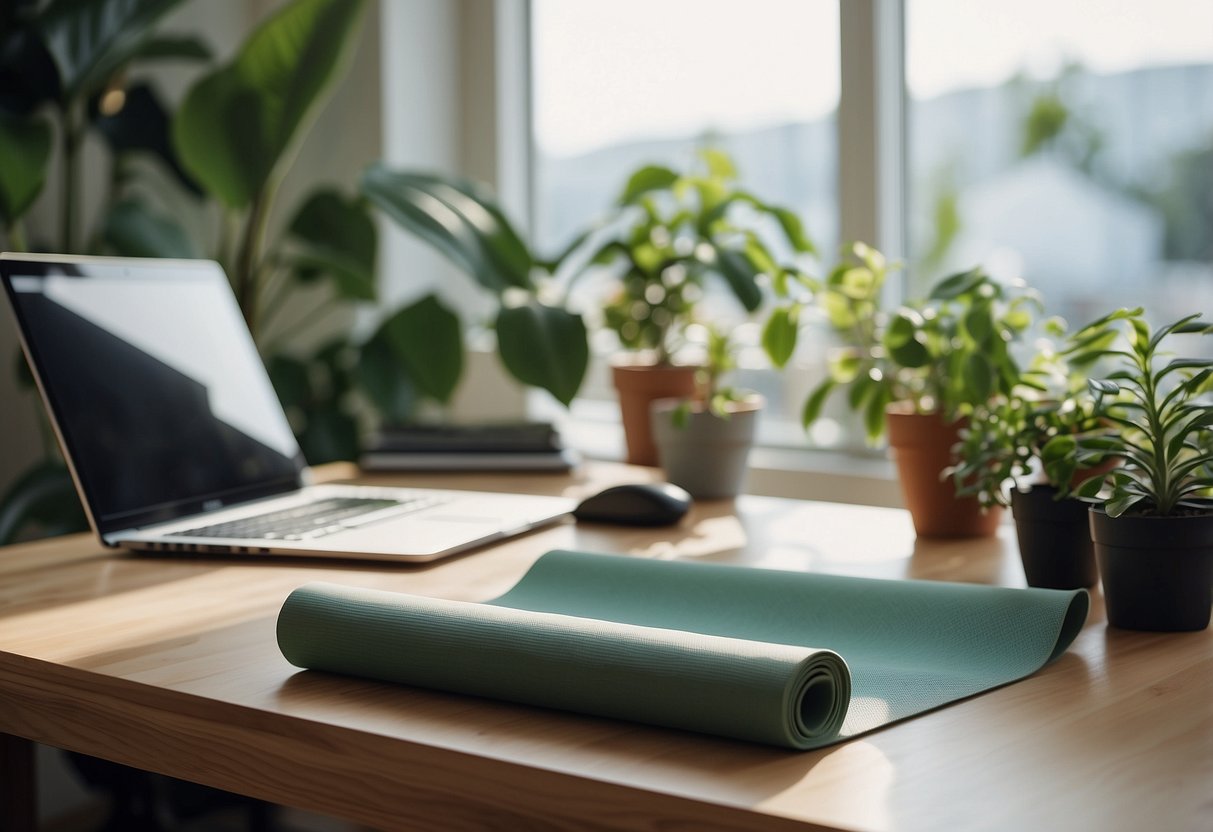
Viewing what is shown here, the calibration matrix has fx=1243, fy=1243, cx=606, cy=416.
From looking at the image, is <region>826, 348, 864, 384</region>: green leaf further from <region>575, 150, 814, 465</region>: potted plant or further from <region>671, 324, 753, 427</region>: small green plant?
<region>575, 150, 814, 465</region>: potted plant

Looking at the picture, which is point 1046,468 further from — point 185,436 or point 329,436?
point 329,436

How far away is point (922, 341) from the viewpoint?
1188mm

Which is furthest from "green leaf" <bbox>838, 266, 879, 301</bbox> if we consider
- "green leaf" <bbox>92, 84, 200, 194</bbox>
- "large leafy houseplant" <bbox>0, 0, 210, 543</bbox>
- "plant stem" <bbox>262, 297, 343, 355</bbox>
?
"green leaf" <bbox>92, 84, 200, 194</bbox>

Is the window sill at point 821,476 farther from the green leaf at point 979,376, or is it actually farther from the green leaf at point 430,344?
the green leaf at point 979,376

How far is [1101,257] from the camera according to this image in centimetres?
166

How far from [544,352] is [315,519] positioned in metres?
0.40

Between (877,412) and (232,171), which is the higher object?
(232,171)

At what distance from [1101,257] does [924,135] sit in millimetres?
304

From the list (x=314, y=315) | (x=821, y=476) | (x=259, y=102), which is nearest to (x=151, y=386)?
(x=259, y=102)

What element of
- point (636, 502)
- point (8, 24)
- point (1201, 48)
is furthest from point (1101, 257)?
point (8, 24)

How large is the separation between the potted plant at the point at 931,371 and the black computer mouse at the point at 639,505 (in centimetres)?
18

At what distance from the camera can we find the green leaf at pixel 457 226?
A: 1.61 m

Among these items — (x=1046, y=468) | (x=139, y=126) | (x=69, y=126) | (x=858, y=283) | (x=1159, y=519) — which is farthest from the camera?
(x=139, y=126)

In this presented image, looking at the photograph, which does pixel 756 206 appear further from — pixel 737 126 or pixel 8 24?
pixel 8 24
